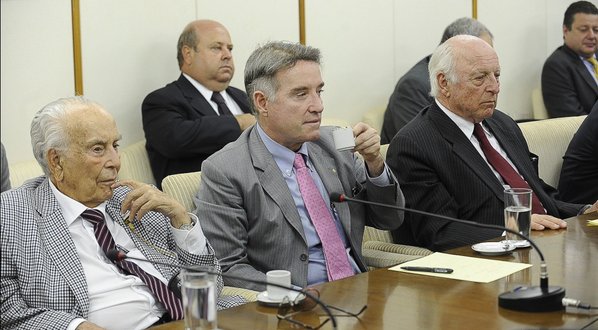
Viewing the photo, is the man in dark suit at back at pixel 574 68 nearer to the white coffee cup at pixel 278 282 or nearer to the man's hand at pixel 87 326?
the white coffee cup at pixel 278 282

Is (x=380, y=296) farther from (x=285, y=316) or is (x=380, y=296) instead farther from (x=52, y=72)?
(x=52, y=72)

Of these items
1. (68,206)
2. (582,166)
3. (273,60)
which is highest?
(273,60)

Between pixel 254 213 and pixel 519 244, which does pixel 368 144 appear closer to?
pixel 254 213

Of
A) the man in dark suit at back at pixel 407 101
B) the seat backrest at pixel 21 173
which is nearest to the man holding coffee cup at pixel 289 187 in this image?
the seat backrest at pixel 21 173

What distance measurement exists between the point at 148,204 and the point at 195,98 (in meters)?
2.41

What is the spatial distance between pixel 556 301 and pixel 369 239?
155 centimetres

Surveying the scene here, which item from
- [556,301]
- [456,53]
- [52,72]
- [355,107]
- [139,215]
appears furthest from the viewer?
[355,107]

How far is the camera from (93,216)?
269 centimetres

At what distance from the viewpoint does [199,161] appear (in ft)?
16.2

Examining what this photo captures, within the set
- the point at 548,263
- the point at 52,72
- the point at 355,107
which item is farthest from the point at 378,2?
the point at 548,263

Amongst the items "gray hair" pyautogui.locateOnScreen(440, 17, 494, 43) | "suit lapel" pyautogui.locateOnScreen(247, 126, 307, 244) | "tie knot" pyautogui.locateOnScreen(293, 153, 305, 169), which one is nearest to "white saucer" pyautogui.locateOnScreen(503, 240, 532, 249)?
"suit lapel" pyautogui.locateOnScreen(247, 126, 307, 244)

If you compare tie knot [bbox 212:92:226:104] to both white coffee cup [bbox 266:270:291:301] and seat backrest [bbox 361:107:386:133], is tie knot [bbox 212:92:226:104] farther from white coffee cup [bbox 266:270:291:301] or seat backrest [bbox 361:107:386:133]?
white coffee cup [bbox 266:270:291:301]

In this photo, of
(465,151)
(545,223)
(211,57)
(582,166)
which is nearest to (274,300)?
(545,223)

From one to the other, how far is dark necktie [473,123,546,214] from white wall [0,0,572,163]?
2063mm
